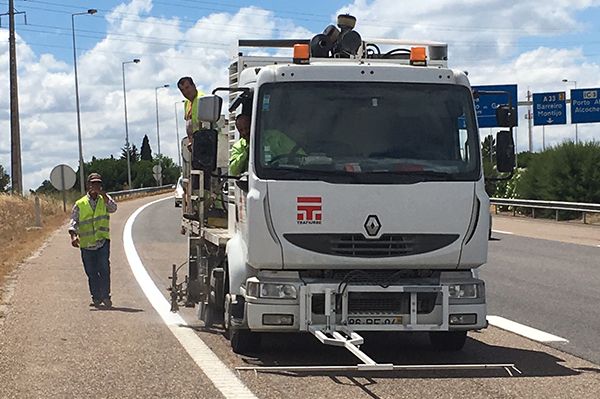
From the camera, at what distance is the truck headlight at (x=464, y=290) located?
7875 millimetres

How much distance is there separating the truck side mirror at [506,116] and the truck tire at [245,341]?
8.92ft

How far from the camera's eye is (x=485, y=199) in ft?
25.9

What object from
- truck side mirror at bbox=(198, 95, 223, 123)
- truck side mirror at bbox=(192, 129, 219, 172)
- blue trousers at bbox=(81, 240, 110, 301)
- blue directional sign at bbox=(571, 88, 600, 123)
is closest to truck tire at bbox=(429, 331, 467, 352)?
truck side mirror at bbox=(192, 129, 219, 172)

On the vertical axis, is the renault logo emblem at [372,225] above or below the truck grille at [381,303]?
above

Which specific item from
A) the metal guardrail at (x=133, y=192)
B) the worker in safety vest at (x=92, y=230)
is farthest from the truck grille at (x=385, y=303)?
the metal guardrail at (x=133, y=192)

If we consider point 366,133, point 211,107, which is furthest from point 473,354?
point 211,107

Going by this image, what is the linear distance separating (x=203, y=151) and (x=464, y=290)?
7.80 ft

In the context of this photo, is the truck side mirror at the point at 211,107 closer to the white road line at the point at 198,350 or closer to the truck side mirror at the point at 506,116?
the white road line at the point at 198,350

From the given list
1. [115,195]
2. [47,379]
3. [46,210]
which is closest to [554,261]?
[47,379]

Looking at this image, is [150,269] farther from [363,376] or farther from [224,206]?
[363,376]

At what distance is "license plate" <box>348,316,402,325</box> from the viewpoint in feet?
25.4

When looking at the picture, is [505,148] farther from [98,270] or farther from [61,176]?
[61,176]

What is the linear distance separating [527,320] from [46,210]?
3013cm

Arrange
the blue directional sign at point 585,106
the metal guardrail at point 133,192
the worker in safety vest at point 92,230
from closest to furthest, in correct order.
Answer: the worker in safety vest at point 92,230 → the blue directional sign at point 585,106 → the metal guardrail at point 133,192
